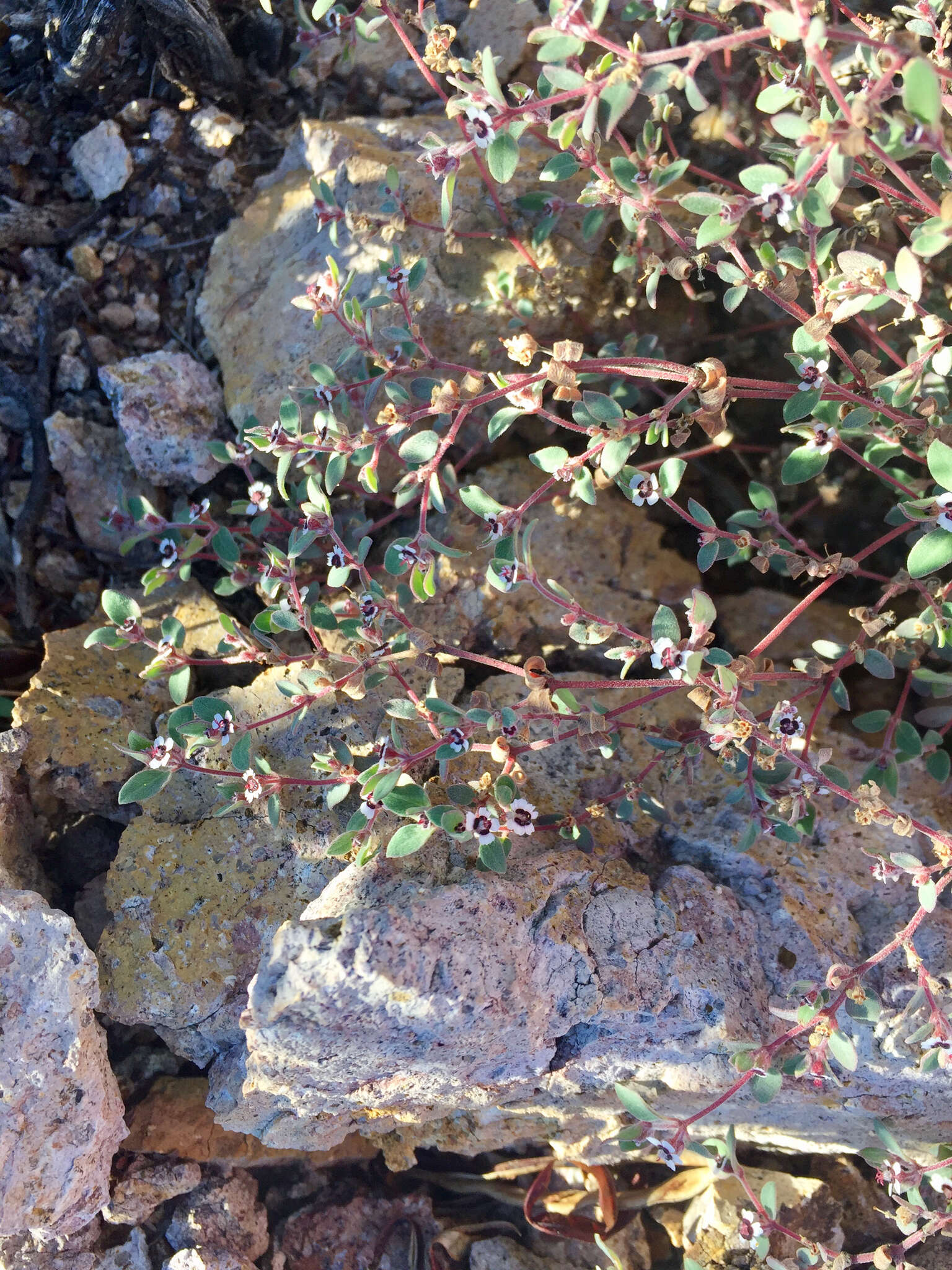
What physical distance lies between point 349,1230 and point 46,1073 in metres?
1.24

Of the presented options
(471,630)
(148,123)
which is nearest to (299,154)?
(148,123)

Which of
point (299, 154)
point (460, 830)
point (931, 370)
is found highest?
point (299, 154)

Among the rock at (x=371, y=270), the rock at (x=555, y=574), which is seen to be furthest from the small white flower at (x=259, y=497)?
the rock at (x=555, y=574)

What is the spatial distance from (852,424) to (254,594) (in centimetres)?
208

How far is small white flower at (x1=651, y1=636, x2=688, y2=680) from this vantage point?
2.25 metres

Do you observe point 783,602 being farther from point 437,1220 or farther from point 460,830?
point 437,1220

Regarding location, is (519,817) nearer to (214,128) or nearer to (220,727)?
(220,727)

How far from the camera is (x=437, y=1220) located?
329cm

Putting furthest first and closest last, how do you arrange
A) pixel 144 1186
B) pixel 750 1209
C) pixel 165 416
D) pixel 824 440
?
pixel 165 416 → pixel 750 1209 → pixel 144 1186 → pixel 824 440

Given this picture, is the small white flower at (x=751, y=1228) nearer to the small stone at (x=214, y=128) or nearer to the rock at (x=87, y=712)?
the rock at (x=87, y=712)

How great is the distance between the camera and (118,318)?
3678 millimetres

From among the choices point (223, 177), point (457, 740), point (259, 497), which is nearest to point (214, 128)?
point (223, 177)

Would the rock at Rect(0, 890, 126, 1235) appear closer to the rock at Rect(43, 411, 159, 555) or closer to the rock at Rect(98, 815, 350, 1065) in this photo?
the rock at Rect(98, 815, 350, 1065)

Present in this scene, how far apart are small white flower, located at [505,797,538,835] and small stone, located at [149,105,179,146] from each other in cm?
295
